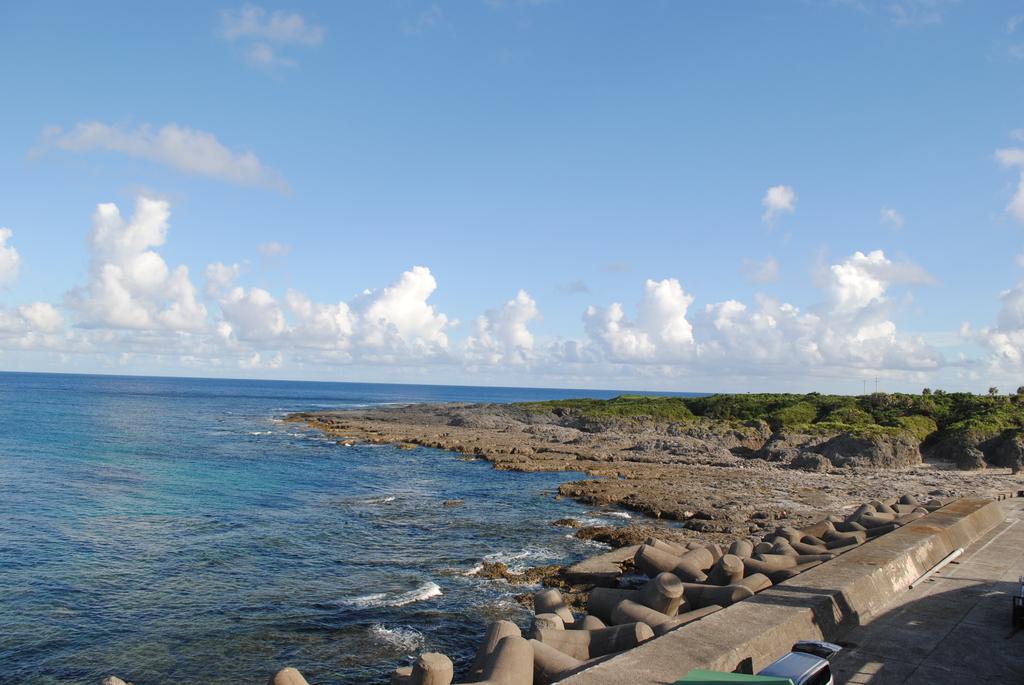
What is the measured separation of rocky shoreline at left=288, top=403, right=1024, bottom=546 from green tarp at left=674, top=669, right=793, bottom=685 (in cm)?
1906

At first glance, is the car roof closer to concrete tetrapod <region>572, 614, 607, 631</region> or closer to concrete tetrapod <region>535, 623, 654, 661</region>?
concrete tetrapod <region>535, 623, 654, 661</region>

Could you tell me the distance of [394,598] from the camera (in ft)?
67.2

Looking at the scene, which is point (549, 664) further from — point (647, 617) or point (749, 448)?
point (749, 448)

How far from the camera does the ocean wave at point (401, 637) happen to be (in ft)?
55.3

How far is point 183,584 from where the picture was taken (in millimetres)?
21750

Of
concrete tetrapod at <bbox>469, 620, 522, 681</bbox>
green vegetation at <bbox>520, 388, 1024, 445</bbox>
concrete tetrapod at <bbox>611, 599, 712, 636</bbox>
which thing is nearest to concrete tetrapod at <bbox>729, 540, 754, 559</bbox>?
concrete tetrapod at <bbox>611, 599, 712, 636</bbox>

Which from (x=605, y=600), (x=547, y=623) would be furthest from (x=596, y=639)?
(x=605, y=600)

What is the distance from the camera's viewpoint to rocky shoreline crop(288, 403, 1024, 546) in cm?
3453

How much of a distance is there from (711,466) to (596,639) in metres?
42.4

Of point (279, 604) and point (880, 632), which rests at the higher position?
point (880, 632)

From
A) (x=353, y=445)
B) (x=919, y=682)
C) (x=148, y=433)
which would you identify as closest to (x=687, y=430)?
(x=353, y=445)

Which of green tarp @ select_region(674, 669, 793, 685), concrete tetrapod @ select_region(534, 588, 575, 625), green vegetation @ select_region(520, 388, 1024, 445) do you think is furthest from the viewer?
green vegetation @ select_region(520, 388, 1024, 445)

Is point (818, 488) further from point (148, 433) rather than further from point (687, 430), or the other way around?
point (148, 433)

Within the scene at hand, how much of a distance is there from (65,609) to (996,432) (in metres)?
58.0
